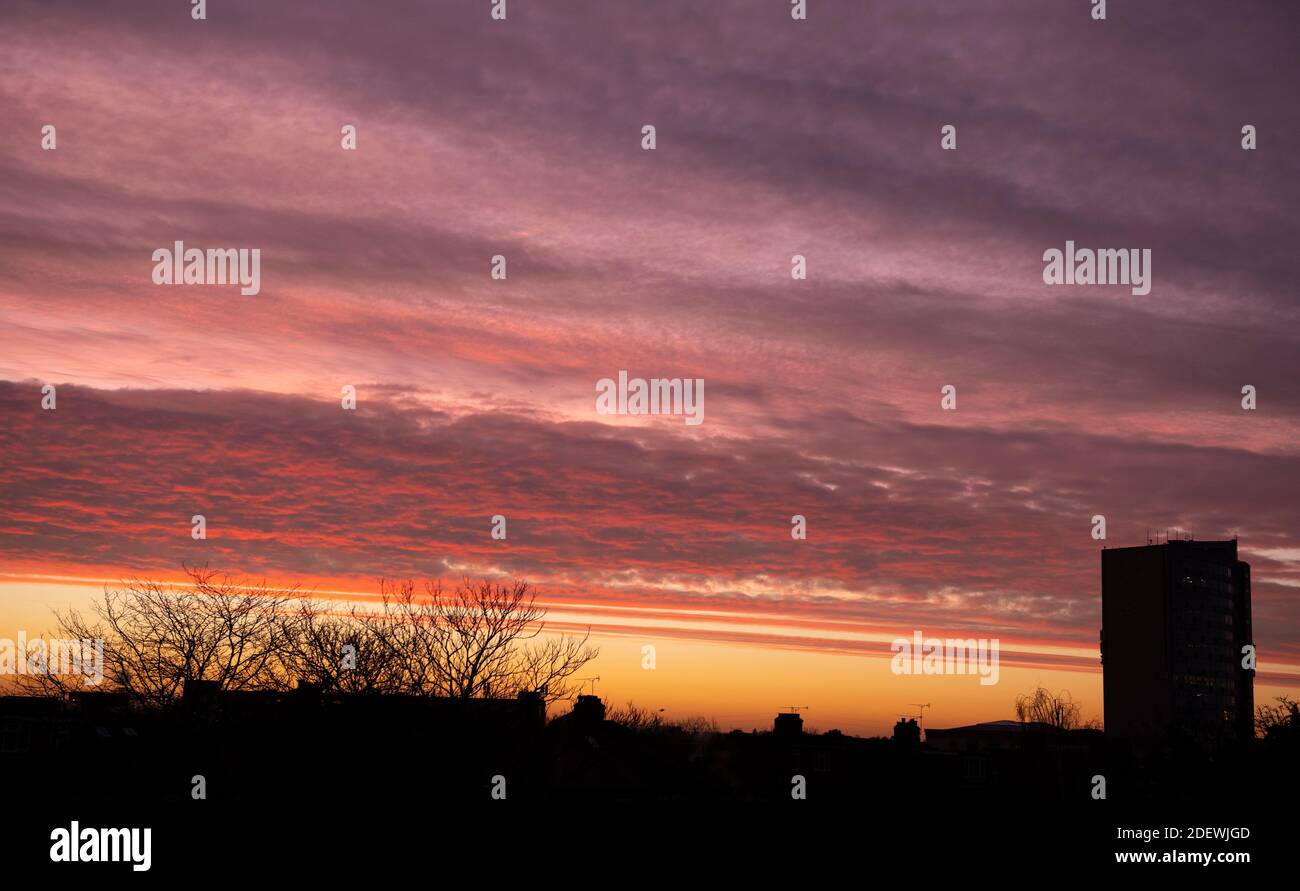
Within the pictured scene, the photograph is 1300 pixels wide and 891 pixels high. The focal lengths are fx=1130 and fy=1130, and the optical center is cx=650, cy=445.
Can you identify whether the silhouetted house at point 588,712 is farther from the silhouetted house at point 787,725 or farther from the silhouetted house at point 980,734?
the silhouetted house at point 980,734

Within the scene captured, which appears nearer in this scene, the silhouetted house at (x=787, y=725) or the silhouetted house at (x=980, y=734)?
the silhouetted house at (x=787, y=725)

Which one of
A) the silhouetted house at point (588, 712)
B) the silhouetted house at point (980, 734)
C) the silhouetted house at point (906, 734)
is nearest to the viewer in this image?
the silhouetted house at point (588, 712)

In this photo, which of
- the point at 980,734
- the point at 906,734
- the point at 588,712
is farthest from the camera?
the point at 980,734

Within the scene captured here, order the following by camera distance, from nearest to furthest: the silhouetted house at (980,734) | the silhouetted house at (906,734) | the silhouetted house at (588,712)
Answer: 1. the silhouetted house at (588,712)
2. the silhouetted house at (906,734)
3. the silhouetted house at (980,734)

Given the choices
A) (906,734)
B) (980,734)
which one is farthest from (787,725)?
(980,734)

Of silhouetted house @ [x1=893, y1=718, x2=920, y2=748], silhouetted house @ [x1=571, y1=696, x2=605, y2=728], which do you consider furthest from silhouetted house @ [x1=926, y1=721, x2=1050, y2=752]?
silhouetted house @ [x1=571, y1=696, x2=605, y2=728]

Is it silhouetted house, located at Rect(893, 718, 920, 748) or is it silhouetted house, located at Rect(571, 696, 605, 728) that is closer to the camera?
silhouetted house, located at Rect(571, 696, 605, 728)

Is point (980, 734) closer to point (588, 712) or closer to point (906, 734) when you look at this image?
point (906, 734)

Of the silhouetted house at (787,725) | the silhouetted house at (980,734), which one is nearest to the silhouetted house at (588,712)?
the silhouetted house at (787,725)

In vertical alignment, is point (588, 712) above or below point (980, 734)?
above

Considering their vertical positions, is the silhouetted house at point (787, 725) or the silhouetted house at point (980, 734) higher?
the silhouetted house at point (787, 725)

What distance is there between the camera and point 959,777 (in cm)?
7756

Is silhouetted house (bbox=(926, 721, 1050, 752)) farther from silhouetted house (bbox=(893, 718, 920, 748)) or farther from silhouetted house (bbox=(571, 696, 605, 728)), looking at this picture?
silhouetted house (bbox=(571, 696, 605, 728))
